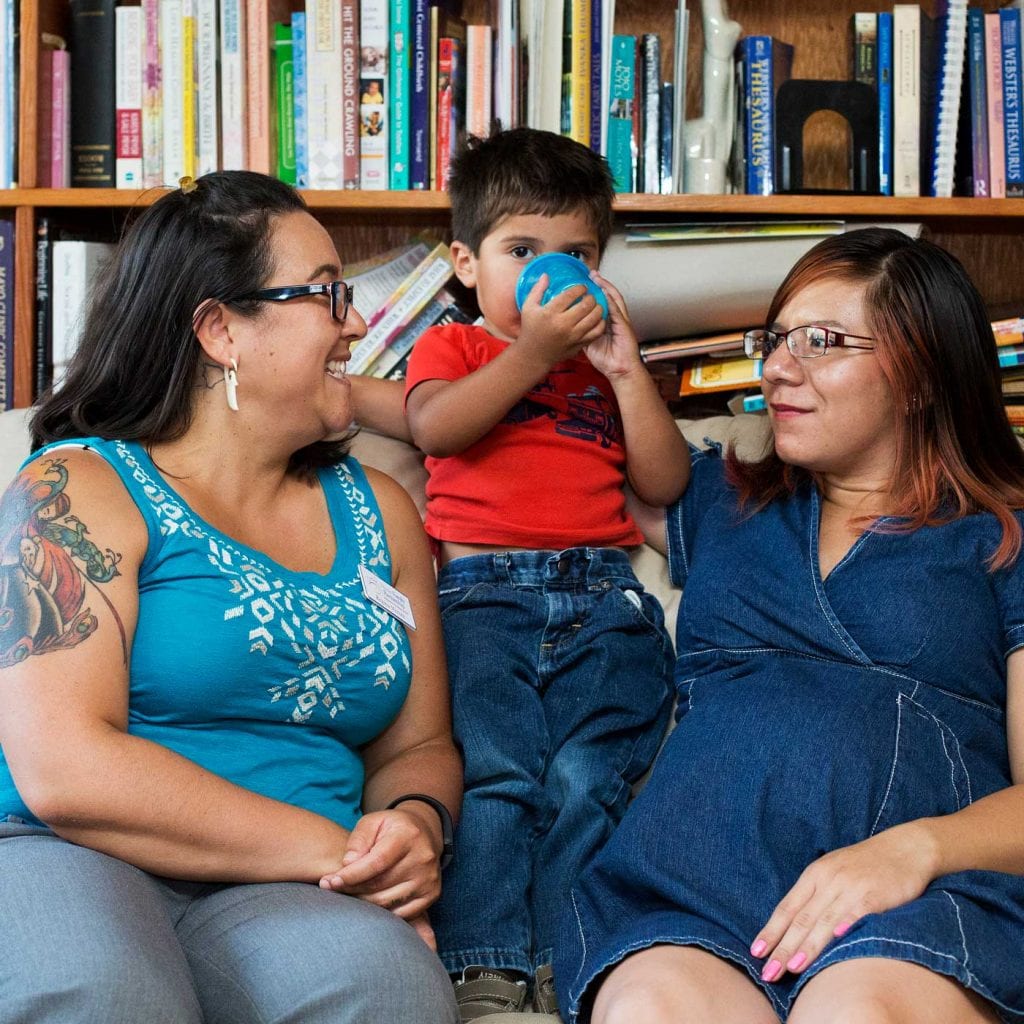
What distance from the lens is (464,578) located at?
1.77m

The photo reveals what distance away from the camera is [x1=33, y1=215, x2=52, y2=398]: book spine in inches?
85.7

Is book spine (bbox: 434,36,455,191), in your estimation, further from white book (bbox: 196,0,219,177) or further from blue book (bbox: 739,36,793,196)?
blue book (bbox: 739,36,793,196)

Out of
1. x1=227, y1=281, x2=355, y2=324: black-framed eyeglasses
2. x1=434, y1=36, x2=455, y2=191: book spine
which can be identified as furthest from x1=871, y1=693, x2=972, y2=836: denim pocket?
x1=434, y1=36, x2=455, y2=191: book spine

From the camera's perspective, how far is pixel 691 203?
2111 mm

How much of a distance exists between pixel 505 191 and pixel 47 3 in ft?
2.96

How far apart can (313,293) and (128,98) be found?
909 mm

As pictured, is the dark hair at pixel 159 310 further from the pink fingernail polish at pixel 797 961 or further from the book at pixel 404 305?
the pink fingernail polish at pixel 797 961

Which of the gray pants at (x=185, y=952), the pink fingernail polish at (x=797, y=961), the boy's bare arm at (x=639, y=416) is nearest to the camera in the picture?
the gray pants at (x=185, y=952)

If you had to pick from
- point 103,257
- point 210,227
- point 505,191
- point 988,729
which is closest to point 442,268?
point 505,191

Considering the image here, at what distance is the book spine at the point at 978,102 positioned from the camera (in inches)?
84.6

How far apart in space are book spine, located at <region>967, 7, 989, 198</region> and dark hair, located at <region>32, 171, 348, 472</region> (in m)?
1.25

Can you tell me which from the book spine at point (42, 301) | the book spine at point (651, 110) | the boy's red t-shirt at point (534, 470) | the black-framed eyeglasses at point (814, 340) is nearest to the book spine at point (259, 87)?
the book spine at point (42, 301)

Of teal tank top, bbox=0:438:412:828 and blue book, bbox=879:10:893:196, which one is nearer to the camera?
teal tank top, bbox=0:438:412:828

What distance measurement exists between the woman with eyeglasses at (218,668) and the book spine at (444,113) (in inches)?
25.7
